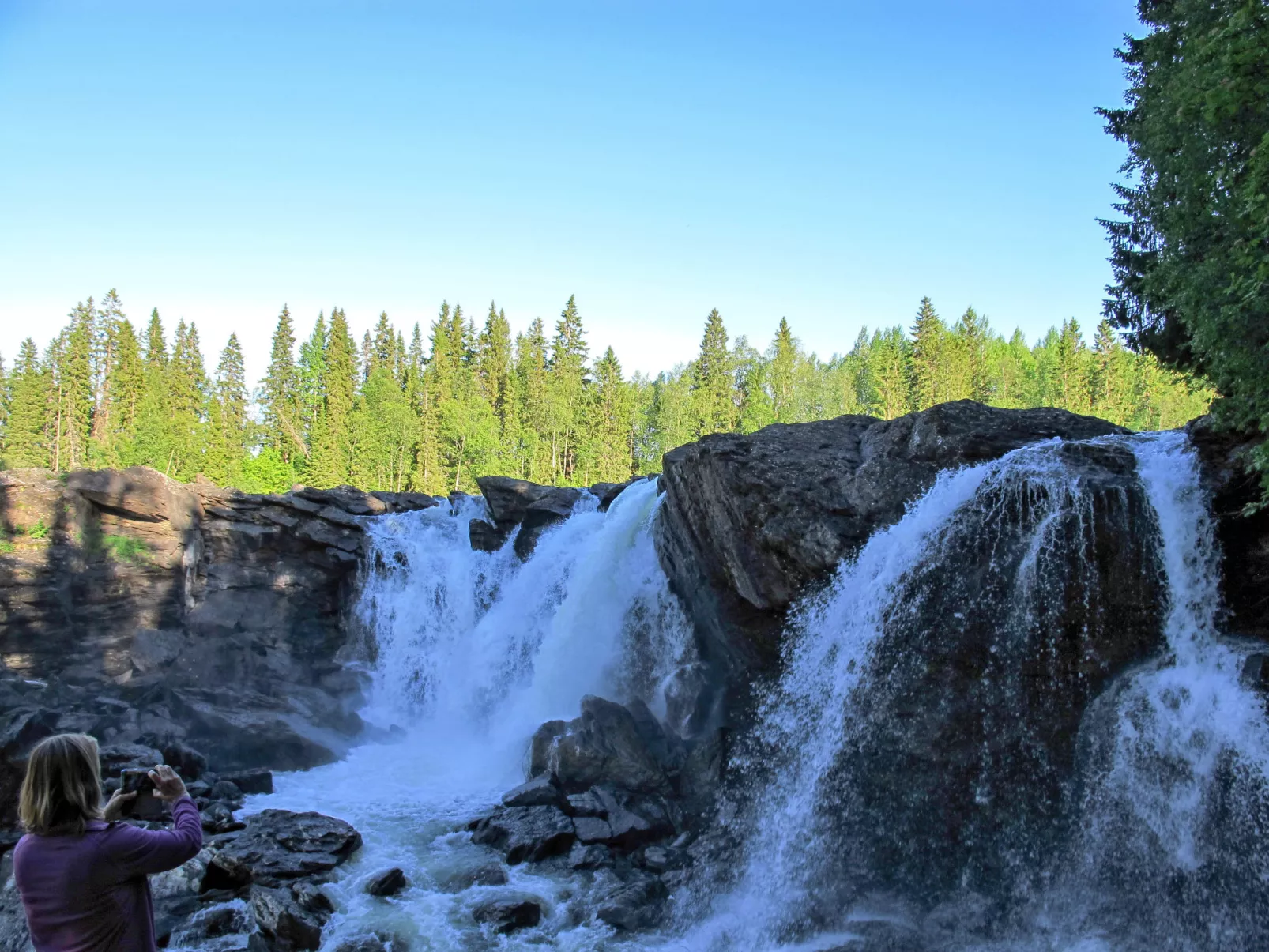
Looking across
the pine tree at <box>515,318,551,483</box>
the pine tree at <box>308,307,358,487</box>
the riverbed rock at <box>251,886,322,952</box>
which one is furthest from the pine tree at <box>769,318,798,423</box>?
the riverbed rock at <box>251,886,322,952</box>

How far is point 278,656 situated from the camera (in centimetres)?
2366

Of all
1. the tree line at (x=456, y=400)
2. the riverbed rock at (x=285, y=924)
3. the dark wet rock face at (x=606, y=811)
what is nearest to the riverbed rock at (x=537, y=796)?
the dark wet rock face at (x=606, y=811)

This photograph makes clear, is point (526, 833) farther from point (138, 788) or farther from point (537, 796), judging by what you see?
point (138, 788)

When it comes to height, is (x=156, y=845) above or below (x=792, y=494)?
below

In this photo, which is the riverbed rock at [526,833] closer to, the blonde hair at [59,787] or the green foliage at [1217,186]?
the blonde hair at [59,787]

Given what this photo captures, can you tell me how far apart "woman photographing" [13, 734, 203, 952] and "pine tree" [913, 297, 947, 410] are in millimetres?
61281

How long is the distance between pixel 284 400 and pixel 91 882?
2810 inches

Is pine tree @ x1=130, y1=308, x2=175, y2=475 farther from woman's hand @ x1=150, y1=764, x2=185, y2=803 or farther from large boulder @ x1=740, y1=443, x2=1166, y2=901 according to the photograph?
woman's hand @ x1=150, y1=764, x2=185, y2=803

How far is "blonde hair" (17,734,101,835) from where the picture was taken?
12.2 feet

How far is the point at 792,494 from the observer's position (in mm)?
14227

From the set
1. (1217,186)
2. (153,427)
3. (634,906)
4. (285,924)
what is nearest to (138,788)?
(285,924)

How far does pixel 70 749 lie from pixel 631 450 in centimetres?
6772

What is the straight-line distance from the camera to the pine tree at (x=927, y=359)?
60875 millimetres

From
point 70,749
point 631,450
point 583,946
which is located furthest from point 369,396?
point 70,749
